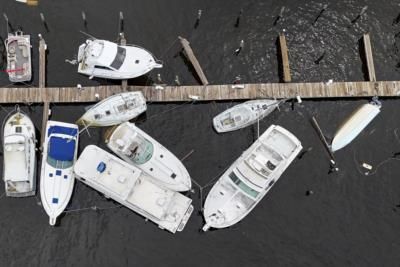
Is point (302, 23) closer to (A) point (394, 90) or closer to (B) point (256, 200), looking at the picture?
(A) point (394, 90)

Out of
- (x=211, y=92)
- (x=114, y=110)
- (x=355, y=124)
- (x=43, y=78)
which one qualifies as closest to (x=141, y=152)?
(x=114, y=110)

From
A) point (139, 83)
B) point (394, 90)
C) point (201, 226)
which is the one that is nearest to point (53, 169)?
point (139, 83)

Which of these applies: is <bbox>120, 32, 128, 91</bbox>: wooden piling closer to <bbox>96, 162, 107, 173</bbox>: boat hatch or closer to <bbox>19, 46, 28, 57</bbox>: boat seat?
<bbox>96, 162, 107, 173</bbox>: boat hatch

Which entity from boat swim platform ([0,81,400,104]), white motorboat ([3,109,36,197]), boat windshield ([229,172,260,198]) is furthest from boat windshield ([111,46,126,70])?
boat windshield ([229,172,260,198])

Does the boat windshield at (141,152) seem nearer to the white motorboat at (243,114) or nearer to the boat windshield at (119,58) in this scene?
the white motorboat at (243,114)

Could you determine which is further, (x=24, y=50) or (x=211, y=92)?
(x=211, y=92)

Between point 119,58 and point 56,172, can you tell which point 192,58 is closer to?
point 119,58
